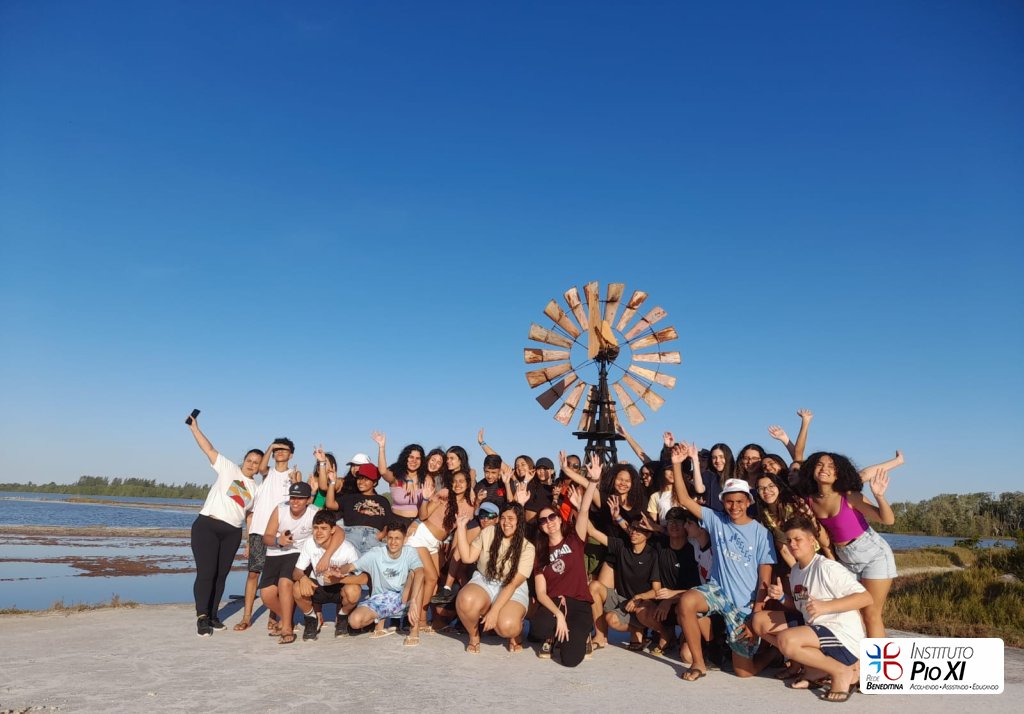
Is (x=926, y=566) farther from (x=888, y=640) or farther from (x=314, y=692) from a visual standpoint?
(x=314, y=692)

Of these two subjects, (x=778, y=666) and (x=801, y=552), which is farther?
(x=778, y=666)

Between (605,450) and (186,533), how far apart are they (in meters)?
21.2

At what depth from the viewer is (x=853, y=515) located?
5.17m

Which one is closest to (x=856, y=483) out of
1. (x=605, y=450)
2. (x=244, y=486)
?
(x=244, y=486)

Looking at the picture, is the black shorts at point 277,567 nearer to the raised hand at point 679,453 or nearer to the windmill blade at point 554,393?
the raised hand at point 679,453

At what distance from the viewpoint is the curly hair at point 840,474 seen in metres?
5.22

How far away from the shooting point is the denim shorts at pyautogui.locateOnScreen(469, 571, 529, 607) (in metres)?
5.69

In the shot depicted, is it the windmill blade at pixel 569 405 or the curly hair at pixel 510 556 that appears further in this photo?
the windmill blade at pixel 569 405

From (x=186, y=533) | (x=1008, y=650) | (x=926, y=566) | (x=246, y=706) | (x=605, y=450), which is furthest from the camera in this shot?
(x=186, y=533)

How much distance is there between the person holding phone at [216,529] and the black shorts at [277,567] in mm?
361

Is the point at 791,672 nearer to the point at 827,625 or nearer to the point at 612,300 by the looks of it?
the point at 827,625

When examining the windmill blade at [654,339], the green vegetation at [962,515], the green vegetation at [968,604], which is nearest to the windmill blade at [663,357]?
the windmill blade at [654,339]

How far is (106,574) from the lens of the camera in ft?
45.8

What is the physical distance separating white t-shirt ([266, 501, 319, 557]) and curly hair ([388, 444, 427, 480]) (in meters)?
1.22
